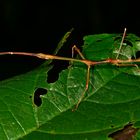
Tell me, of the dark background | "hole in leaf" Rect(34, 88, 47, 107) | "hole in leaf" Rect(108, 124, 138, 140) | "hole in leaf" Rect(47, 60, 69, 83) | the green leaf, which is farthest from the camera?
the dark background

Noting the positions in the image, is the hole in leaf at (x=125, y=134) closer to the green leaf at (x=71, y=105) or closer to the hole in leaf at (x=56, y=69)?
the green leaf at (x=71, y=105)

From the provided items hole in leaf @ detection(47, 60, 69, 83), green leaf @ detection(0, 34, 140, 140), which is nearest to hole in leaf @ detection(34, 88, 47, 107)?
green leaf @ detection(0, 34, 140, 140)

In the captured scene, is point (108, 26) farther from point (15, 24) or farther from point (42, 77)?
point (42, 77)

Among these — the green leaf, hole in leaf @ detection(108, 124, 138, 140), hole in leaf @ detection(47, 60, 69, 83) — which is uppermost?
hole in leaf @ detection(47, 60, 69, 83)

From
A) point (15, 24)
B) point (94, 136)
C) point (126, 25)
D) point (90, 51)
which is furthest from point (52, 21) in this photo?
point (94, 136)

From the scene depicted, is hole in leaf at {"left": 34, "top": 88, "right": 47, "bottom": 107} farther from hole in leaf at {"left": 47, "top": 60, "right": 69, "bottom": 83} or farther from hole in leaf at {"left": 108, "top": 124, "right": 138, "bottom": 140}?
hole in leaf at {"left": 108, "top": 124, "right": 138, "bottom": 140}

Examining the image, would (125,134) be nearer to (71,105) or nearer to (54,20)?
(71,105)

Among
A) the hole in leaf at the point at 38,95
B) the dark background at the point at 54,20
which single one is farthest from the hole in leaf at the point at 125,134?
the dark background at the point at 54,20

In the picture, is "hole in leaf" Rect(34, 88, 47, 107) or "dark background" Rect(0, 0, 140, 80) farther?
"dark background" Rect(0, 0, 140, 80)
